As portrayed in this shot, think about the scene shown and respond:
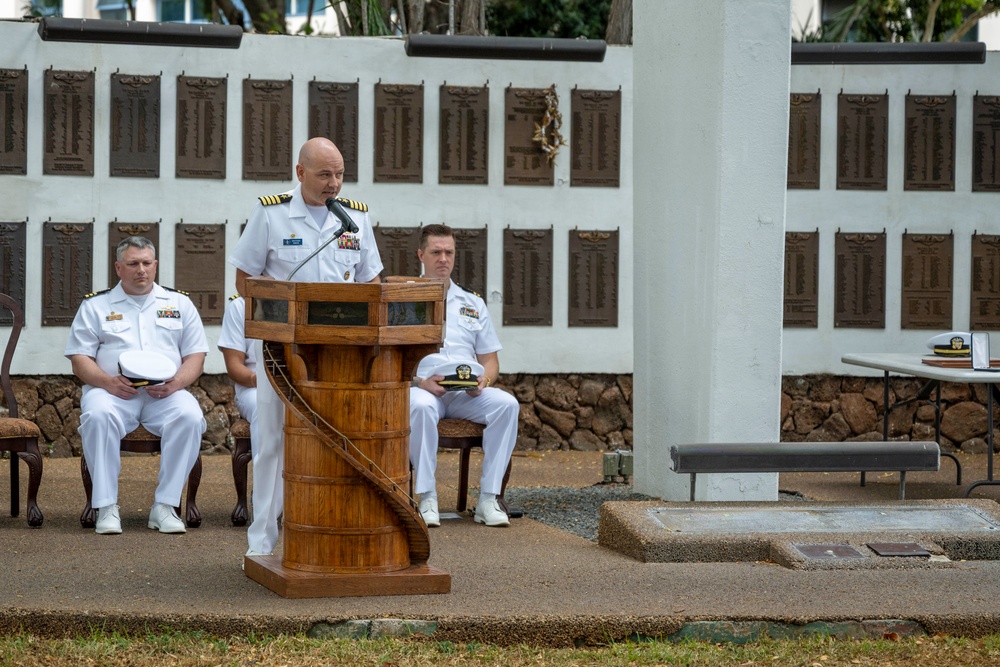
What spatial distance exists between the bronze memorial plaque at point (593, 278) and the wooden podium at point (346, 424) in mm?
4327

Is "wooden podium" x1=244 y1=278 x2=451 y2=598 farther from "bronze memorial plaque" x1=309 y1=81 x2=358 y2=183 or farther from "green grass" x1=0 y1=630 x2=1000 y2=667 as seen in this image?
"bronze memorial plaque" x1=309 y1=81 x2=358 y2=183

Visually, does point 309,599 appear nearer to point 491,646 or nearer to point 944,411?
point 491,646

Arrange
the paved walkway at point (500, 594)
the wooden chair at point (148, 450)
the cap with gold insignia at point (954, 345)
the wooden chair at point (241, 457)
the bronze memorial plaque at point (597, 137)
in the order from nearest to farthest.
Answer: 1. the paved walkway at point (500, 594)
2. the wooden chair at point (148, 450)
3. the wooden chair at point (241, 457)
4. the cap with gold insignia at point (954, 345)
5. the bronze memorial plaque at point (597, 137)

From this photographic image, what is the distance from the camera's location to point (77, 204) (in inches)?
336

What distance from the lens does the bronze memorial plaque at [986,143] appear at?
919 cm

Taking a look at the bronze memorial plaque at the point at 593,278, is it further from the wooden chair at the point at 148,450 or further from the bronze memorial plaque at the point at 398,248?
the wooden chair at the point at 148,450

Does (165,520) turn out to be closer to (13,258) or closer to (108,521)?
(108,521)

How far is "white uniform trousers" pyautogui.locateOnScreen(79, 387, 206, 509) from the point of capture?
6.11 meters

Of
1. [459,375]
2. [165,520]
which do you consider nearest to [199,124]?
[459,375]

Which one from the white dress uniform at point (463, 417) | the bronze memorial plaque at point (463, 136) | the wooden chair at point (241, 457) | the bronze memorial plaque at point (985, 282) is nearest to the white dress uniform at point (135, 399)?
the wooden chair at point (241, 457)

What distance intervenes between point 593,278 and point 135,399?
3.57 m

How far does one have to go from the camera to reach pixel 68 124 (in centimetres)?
852

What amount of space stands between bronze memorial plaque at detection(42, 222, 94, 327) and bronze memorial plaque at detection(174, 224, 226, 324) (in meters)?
0.54

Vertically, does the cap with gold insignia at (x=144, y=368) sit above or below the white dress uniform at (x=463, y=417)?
above
